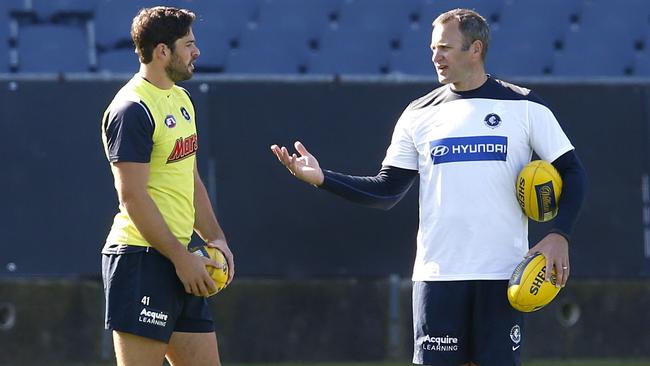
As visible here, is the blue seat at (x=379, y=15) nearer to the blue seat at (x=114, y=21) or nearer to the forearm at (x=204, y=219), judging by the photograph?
the blue seat at (x=114, y=21)

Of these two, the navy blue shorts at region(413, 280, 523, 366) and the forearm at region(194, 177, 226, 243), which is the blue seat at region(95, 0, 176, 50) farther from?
the navy blue shorts at region(413, 280, 523, 366)

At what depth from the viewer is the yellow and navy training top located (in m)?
4.99

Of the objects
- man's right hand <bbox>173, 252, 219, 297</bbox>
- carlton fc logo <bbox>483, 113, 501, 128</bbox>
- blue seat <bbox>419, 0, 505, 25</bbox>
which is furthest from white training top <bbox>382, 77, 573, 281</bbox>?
blue seat <bbox>419, 0, 505, 25</bbox>

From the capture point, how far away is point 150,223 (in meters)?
5.00

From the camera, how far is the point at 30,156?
9.30 metres

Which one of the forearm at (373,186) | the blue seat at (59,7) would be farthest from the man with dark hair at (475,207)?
the blue seat at (59,7)

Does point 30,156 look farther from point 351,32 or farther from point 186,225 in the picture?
point 186,225

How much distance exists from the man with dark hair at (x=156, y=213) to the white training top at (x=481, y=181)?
100 centimetres

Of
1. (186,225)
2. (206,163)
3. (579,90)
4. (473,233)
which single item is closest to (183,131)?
(186,225)

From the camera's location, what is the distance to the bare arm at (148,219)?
Result: 16.4ft

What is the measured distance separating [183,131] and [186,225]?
0.40 metres

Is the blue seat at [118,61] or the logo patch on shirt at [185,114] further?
Result: the blue seat at [118,61]

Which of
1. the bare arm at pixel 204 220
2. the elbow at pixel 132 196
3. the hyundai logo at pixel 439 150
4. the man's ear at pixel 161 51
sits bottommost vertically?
the bare arm at pixel 204 220

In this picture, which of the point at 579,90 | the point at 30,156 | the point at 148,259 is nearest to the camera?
the point at 148,259
